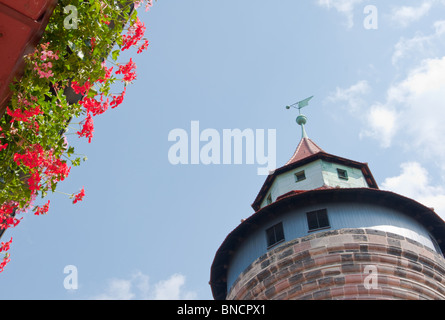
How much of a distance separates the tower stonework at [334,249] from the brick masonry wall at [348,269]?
0.02 m

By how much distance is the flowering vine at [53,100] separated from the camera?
366cm

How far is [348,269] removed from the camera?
43.9 ft

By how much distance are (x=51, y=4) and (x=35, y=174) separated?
120 centimetres

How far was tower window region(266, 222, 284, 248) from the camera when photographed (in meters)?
15.2

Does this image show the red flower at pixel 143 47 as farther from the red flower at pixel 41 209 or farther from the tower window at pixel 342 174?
the tower window at pixel 342 174

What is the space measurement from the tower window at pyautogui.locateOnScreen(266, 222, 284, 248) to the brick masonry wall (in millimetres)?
511

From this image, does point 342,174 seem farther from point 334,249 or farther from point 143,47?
point 143,47

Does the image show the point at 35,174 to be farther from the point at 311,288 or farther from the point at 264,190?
the point at 264,190

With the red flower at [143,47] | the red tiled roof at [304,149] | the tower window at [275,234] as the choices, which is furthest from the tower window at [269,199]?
the red flower at [143,47]

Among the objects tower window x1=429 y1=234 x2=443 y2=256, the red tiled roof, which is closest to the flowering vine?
tower window x1=429 y1=234 x2=443 y2=256

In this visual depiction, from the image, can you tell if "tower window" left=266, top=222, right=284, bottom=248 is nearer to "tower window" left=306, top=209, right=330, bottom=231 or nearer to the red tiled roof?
"tower window" left=306, top=209, right=330, bottom=231

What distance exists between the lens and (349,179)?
1848 centimetres
